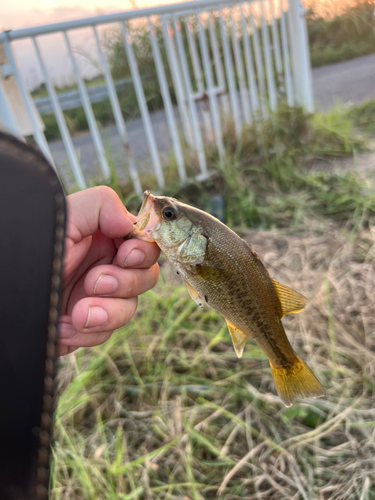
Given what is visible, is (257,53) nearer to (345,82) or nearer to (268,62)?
(268,62)

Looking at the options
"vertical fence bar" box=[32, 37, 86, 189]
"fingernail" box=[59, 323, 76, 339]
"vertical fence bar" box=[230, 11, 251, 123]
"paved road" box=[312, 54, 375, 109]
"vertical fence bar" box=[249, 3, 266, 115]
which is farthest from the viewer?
"paved road" box=[312, 54, 375, 109]

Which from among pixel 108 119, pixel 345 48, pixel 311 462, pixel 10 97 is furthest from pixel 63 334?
pixel 345 48

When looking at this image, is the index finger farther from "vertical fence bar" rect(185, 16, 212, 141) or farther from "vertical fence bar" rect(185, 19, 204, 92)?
"vertical fence bar" rect(185, 16, 212, 141)

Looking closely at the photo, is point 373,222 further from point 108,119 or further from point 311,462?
point 108,119

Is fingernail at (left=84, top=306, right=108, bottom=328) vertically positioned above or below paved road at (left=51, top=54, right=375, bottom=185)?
above

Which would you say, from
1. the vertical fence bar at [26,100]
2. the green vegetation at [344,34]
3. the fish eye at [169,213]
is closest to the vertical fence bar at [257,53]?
the vertical fence bar at [26,100]

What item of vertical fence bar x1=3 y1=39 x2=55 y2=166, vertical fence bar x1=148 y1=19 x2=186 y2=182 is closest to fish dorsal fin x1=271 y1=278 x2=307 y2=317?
vertical fence bar x1=3 y1=39 x2=55 y2=166
